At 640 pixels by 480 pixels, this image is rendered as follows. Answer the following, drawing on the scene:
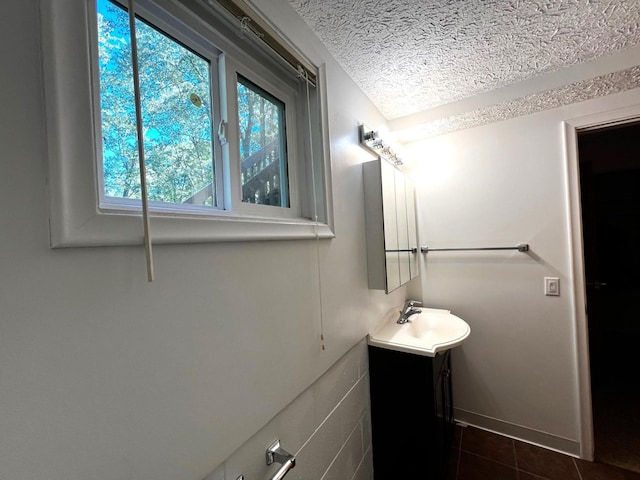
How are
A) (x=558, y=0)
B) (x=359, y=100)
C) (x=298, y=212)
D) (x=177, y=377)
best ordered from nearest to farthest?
(x=177, y=377) < (x=558, y=0) < (x=298, y=212) < (x=359, y=100)

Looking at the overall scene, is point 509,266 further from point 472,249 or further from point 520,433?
point 520,433

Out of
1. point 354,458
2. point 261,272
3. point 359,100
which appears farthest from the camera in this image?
point 359,100

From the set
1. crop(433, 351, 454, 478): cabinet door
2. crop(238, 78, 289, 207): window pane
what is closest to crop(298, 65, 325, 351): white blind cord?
crop(238, 78, 289, 207): window pane

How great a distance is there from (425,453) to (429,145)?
6.82 feet

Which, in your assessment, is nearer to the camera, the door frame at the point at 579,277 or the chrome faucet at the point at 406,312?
the door frame at the point at 579,277

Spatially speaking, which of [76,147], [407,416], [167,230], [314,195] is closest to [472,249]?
[407,416]

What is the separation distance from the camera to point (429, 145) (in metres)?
2.13

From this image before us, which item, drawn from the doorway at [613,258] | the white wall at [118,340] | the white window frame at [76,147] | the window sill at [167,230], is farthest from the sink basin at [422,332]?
the doorway at [613,258]

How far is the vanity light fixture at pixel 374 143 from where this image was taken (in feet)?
4.88

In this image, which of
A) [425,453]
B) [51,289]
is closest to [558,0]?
[51,289]

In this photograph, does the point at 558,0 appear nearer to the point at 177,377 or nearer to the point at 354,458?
the point at 177,377

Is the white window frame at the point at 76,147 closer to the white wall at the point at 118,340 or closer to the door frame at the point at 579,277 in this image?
the white wall at the point at 118,340

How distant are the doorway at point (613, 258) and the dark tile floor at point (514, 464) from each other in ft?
2.56

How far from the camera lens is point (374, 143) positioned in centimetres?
158
